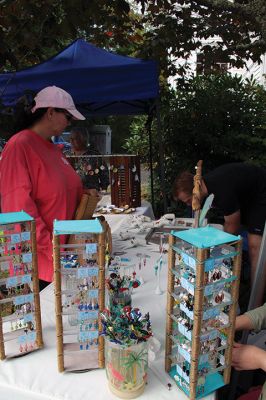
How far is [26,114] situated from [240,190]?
1492 millimetres

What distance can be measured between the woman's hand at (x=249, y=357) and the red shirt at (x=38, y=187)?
760mm

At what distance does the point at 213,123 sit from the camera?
462 cm

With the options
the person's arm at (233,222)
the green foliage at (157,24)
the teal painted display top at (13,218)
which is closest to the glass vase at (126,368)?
the teal painted display top at (13,218)

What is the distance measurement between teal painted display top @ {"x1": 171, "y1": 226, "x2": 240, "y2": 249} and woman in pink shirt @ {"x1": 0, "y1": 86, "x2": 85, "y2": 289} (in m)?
0.75

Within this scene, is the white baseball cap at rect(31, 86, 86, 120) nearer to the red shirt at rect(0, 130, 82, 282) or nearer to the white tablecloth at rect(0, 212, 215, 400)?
the red shirt at rect(0, 130, 82, 282)

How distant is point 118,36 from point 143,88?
5.33ft

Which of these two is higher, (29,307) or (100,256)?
(100,256)

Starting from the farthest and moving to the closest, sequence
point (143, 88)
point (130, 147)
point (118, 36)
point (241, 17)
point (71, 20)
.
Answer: point (130, 147), point (118, 36), point (241, 17), point (143, 88), point (71, 20)

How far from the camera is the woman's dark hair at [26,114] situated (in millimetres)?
1637

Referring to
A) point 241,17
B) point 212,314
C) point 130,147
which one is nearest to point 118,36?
point 241,17

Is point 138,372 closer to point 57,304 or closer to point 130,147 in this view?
point 57,304

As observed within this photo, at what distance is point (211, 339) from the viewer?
805 millimetres

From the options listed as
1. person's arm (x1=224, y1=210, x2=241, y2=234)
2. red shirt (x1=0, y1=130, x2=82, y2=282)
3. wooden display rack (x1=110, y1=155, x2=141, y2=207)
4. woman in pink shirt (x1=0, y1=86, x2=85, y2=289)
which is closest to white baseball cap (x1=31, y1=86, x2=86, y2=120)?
woman in pink shirt (x1=0, y1=86, x2=85, y2=289)

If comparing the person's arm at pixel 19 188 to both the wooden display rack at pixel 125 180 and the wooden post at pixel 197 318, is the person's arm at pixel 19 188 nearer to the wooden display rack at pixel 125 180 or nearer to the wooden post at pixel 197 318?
the wooden post at pixel 197 318
